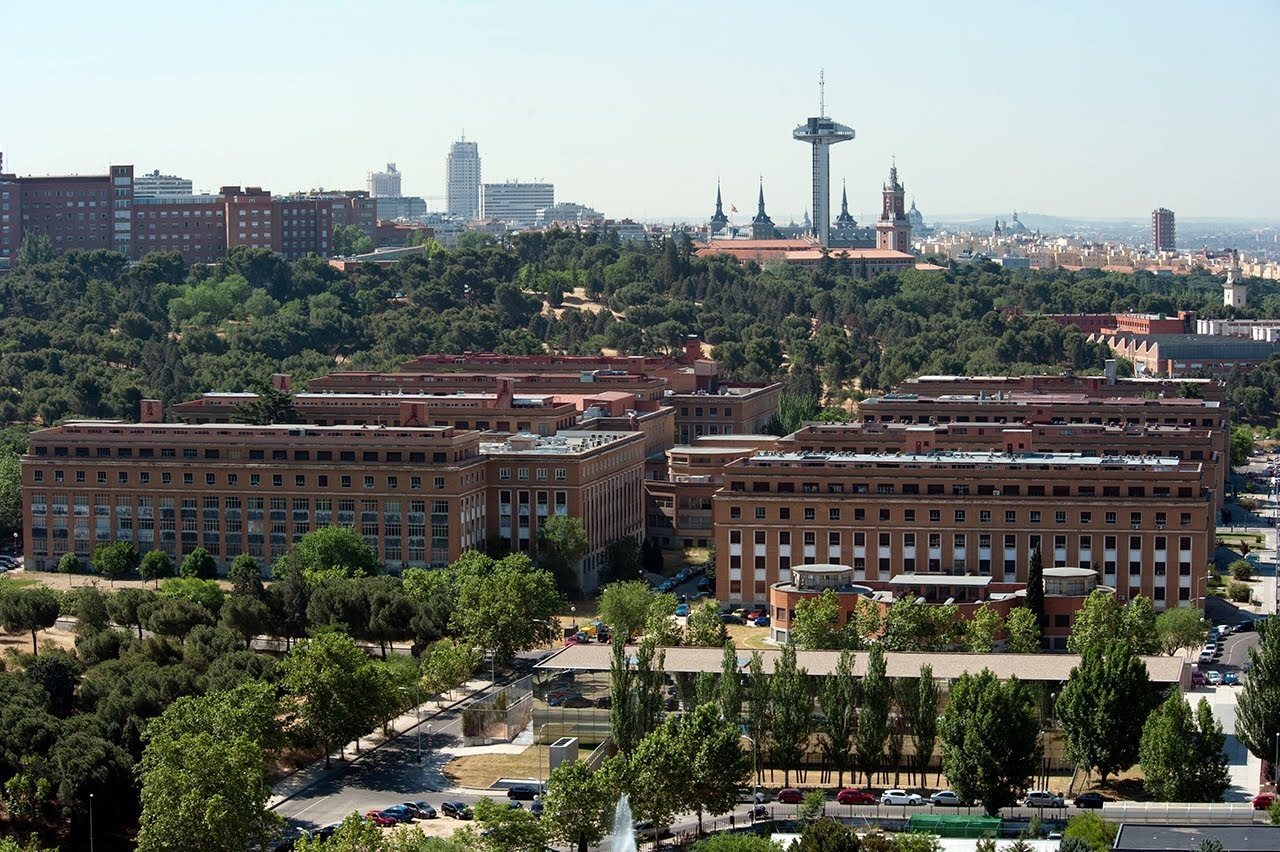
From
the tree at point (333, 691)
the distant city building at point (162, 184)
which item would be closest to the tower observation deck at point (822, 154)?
the distant city building at point (162, 184)

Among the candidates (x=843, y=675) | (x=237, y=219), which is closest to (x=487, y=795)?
(x=843, y=675)

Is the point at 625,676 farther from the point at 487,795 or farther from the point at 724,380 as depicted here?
the point at 724,380

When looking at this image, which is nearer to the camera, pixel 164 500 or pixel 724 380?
pixel 164 500

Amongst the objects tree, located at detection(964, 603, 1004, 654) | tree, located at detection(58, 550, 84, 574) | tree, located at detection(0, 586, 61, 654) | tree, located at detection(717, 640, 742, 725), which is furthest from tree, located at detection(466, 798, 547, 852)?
tree, located at detection(58, 550, 84, 574)

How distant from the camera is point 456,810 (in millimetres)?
41781

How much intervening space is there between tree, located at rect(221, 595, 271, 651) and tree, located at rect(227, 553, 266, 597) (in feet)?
4.80

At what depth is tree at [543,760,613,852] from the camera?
127 ft

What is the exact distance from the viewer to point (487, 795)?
4306 centimetres

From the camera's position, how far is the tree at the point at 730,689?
144 ft

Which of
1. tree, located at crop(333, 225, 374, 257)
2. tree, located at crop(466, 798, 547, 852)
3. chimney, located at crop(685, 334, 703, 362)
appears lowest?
tree, located at crop(466, 798, 547, 852)

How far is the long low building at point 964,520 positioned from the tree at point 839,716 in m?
13.8

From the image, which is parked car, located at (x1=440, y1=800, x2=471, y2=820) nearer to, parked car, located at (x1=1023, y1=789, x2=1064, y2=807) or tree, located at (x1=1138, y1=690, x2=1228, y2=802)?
parked car, located at (x1=1023, y1=789, x2=1064, y2=807)

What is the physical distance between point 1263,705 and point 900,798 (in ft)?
22.9

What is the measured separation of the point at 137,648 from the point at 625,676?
11742mm
